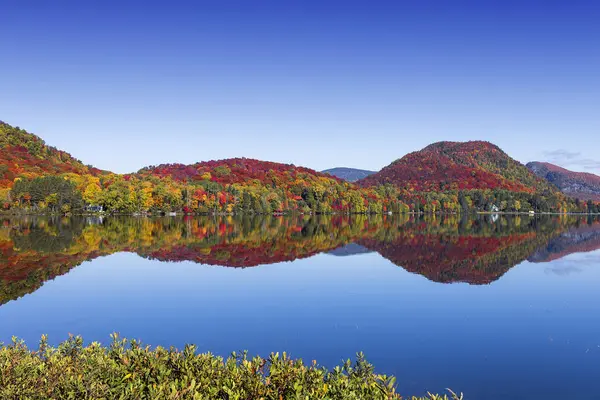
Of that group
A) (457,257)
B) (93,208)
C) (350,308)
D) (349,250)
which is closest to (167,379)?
(350,308)

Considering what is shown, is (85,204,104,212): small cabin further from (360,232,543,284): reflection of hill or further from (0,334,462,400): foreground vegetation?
(0,334,462,400): foreground vegetation

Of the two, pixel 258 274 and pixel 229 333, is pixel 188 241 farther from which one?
pixel 229 333

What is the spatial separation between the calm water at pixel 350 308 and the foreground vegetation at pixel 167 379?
19.2 ft

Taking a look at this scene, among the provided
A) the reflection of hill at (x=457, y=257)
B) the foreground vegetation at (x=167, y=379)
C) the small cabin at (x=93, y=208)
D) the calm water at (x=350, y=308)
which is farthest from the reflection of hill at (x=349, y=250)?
the small cabin at (x=93, y=208)

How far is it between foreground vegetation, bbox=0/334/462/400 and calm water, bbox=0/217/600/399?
230 inches

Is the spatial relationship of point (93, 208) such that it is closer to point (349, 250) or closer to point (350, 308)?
point (349, 250)

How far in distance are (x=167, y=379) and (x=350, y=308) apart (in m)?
15.1

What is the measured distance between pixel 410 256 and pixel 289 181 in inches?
6196

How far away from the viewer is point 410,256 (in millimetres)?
41281

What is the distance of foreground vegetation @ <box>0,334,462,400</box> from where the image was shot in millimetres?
7098

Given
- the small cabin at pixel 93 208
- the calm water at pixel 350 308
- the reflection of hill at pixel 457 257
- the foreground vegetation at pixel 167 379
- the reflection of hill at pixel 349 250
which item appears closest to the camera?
the foreground vegetation at pixel 167 379

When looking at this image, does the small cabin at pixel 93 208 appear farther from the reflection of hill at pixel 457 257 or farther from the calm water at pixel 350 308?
the reflection of hill at pixel 457 257

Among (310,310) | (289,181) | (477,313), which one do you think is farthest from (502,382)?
(289,181)

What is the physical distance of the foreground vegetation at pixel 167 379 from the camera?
710 cm
